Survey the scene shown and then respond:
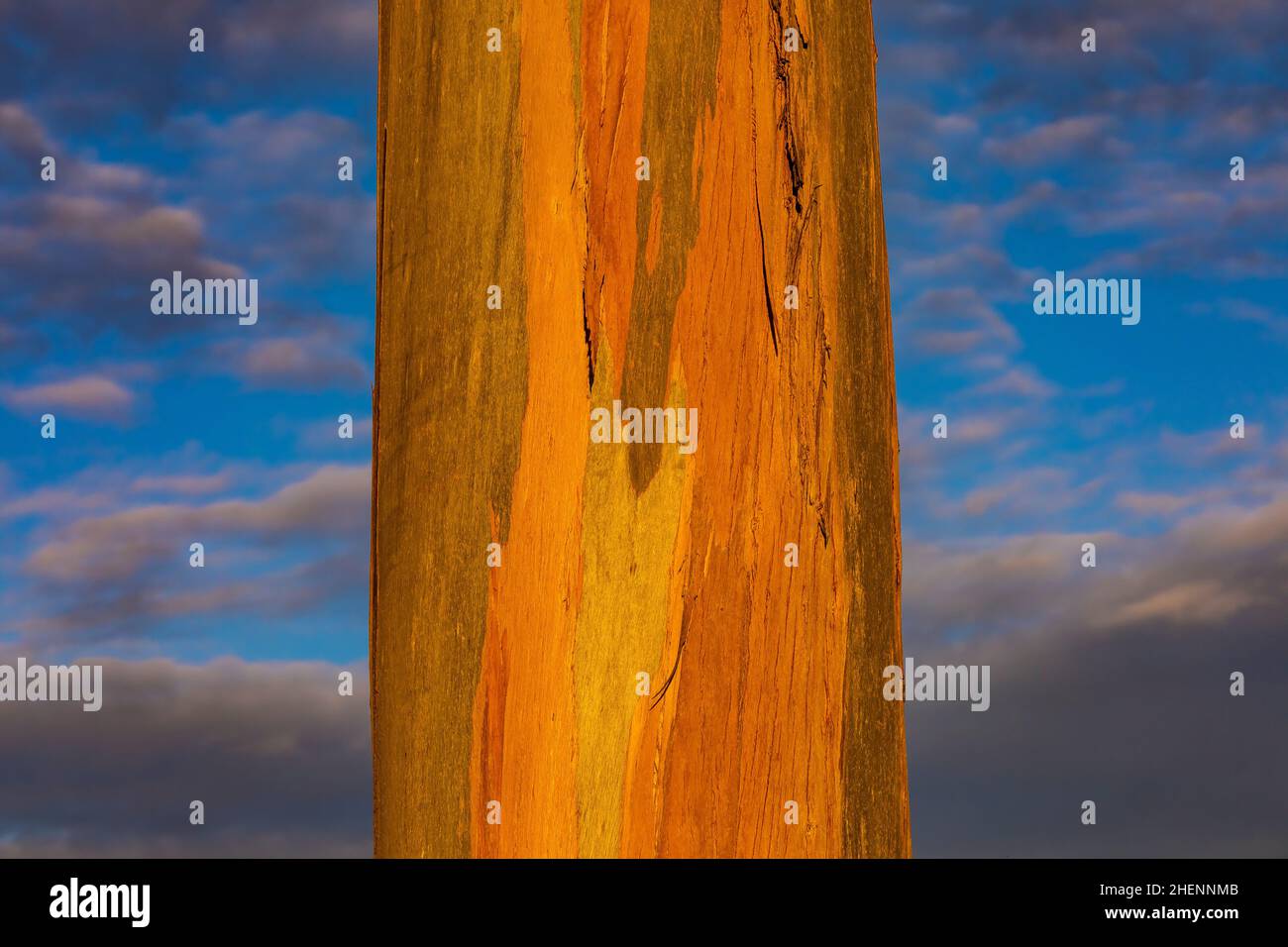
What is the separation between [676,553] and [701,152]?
26.7 inches

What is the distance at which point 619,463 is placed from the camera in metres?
1.85

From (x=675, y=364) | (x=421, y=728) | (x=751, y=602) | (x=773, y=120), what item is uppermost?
(x=773, y=120)

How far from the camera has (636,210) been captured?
1.89m

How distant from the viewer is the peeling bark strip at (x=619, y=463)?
1.84 metres

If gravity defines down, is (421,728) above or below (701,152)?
below

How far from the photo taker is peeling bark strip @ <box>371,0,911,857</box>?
6.04ft
